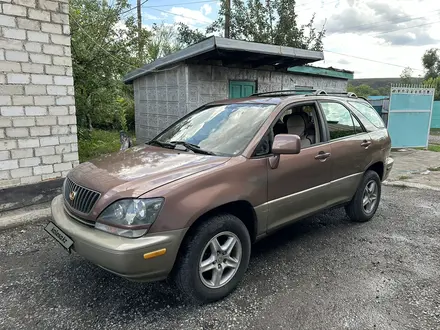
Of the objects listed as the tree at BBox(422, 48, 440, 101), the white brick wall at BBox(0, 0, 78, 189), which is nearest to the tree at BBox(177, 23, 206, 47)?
the white brick wall at BBox(0, 0, 78, 189)

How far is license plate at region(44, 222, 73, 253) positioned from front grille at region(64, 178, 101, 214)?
24 cm

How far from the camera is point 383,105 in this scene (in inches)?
452

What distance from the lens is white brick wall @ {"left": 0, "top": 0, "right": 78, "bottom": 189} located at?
4762 mm

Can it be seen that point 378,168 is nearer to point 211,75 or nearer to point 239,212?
point 239,212

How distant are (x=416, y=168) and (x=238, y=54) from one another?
542 cm

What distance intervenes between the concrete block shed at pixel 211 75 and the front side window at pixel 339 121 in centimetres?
310

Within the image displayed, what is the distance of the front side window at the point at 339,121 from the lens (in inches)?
157

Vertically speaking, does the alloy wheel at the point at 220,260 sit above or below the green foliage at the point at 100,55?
below

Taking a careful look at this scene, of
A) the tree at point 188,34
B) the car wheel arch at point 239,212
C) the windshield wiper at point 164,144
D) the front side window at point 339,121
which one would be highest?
the tree at point 188,34

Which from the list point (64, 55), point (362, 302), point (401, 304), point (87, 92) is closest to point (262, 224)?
point (362, 302)

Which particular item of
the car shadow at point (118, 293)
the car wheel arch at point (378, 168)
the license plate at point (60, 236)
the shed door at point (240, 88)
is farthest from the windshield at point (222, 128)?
the shed door at point (240, 88)

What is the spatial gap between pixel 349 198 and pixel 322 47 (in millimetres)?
15521

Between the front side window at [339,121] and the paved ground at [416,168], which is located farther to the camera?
the paved ground at [416,168]

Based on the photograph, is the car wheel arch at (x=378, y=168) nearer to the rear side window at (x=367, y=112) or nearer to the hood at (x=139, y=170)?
the rear side window at (x=367, y=112)
